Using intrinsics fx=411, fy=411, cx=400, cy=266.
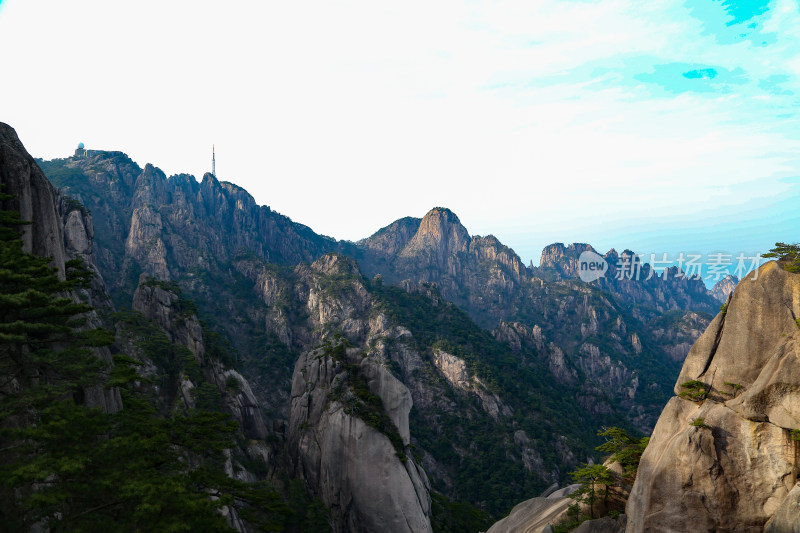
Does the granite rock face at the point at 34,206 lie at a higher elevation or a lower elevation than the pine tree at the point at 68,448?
higher

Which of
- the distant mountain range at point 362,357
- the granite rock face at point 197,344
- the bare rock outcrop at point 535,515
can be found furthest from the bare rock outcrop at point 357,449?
the bare rock outcrop at point 535,515

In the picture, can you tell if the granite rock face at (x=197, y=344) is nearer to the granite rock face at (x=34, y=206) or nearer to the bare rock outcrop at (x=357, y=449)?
the bare rock outcrop at (x=357, y=449)

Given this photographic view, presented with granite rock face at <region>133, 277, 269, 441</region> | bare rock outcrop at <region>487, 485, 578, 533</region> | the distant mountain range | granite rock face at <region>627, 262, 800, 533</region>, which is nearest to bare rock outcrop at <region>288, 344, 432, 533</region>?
the distant mountain range

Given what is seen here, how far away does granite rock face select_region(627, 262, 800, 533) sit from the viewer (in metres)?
22.0

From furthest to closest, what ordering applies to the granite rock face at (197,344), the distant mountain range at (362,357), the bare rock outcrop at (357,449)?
the granite rock face at (197,344), the distant mountain range at (362,357), the bare rock outcrop at (357,449)

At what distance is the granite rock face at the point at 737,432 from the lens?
2198 cm

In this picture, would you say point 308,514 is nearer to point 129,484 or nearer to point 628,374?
point 129,484

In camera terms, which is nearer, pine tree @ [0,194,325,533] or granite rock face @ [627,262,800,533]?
pine tree @ [0,194,325,533]

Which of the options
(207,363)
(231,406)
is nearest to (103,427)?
(231,406)

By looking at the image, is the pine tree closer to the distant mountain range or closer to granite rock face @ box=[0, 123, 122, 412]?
granite rock face @ box=[0, 123, 122, 412]

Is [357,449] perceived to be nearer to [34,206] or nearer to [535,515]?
[535,515]

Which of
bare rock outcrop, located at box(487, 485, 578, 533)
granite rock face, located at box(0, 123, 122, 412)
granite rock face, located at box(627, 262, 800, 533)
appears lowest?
bare rock outcrop, located at box(487, 485, 578, 533)

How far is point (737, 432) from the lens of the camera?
23.4m

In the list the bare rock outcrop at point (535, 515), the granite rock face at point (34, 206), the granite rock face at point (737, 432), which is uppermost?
the granite rock face at point (34, 206)
